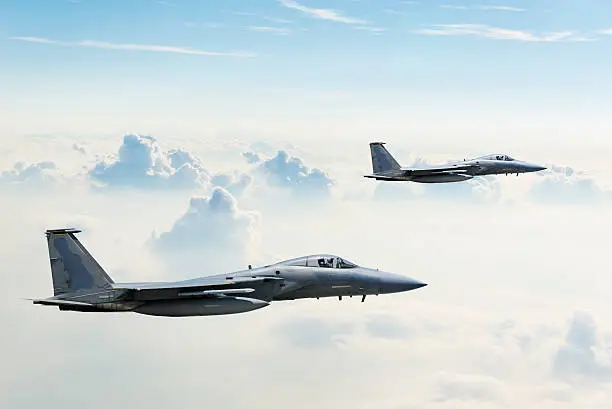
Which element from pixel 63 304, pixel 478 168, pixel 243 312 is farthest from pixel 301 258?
pixel 478 168

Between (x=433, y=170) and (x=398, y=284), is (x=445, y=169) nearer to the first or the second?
(x=433, y=170)

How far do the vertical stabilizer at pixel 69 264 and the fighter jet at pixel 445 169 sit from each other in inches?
1302

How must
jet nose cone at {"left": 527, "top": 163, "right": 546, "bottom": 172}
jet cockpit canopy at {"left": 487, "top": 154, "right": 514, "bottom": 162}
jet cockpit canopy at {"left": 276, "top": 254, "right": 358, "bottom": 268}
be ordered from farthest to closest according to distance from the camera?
jet nose cone at {"left": 527, "top": 163, "right": 546, "bottom": 172}, jet cockpit canopy at {"left": 487, "top": 154, "right": 514, "bottom": 162}, jet cockpit canopy at {"left": 276, "top": 254, "right": 358, "bottom": 268}

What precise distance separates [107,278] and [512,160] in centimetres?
4406

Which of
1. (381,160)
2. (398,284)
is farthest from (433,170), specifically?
(398,284)

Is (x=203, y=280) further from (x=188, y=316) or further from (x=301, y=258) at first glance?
(x=301, y=258)

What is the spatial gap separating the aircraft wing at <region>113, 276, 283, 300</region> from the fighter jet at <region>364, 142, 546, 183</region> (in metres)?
30.0

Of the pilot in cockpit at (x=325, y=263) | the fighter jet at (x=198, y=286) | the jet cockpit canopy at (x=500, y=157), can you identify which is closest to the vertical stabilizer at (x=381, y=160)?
the jet cockpit canopy at (x=500, y=157)

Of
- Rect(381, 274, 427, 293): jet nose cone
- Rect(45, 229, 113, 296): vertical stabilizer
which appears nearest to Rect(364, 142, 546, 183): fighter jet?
Rect(381, 274, 427, 293): jet nose cone

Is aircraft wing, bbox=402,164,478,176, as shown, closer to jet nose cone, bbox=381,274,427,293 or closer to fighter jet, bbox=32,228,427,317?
jet nose cone, bbox=381,274,427,293

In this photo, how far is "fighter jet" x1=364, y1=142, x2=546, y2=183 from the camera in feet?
212

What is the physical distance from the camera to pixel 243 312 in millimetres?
35969

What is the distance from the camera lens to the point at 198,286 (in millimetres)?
35781

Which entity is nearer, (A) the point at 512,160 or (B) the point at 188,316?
(B) the point at 188,316
